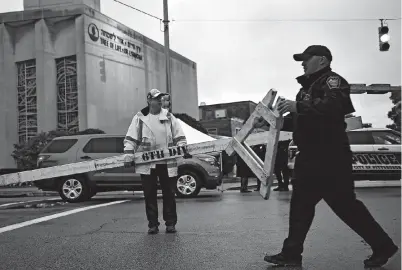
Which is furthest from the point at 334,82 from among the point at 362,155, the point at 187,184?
the point at 362,155

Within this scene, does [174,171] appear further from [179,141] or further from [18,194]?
[18,194]

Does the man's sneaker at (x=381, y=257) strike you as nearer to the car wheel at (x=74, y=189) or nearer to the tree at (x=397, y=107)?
the tree at (x=397, y=107)

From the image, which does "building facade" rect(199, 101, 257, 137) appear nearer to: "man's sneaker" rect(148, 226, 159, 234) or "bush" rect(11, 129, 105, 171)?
"bush" rect(11, 129, 105, 171)

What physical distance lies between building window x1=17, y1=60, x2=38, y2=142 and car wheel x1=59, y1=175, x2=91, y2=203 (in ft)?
63.2

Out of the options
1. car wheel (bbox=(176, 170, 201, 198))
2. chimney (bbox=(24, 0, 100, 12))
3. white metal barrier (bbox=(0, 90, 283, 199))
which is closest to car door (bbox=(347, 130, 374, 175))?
car wheel (bbox=(176, 170, 201, 198))

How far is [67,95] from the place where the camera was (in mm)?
29078

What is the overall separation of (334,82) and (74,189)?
335 inches

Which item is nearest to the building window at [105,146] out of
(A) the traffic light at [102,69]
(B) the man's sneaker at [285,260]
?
(B) the man's sneaker at [285,260]

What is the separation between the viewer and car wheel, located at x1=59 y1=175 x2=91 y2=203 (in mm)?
10875

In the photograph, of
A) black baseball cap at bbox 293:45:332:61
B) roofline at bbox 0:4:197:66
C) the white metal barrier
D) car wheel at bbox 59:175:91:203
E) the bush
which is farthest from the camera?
roofline at bbox 0:4:197:66

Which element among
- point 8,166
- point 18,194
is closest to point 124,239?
point 18,194

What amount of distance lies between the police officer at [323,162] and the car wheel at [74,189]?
25.7 ft

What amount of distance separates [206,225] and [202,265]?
2430mm

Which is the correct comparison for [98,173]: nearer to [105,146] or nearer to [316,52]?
[105,146]
